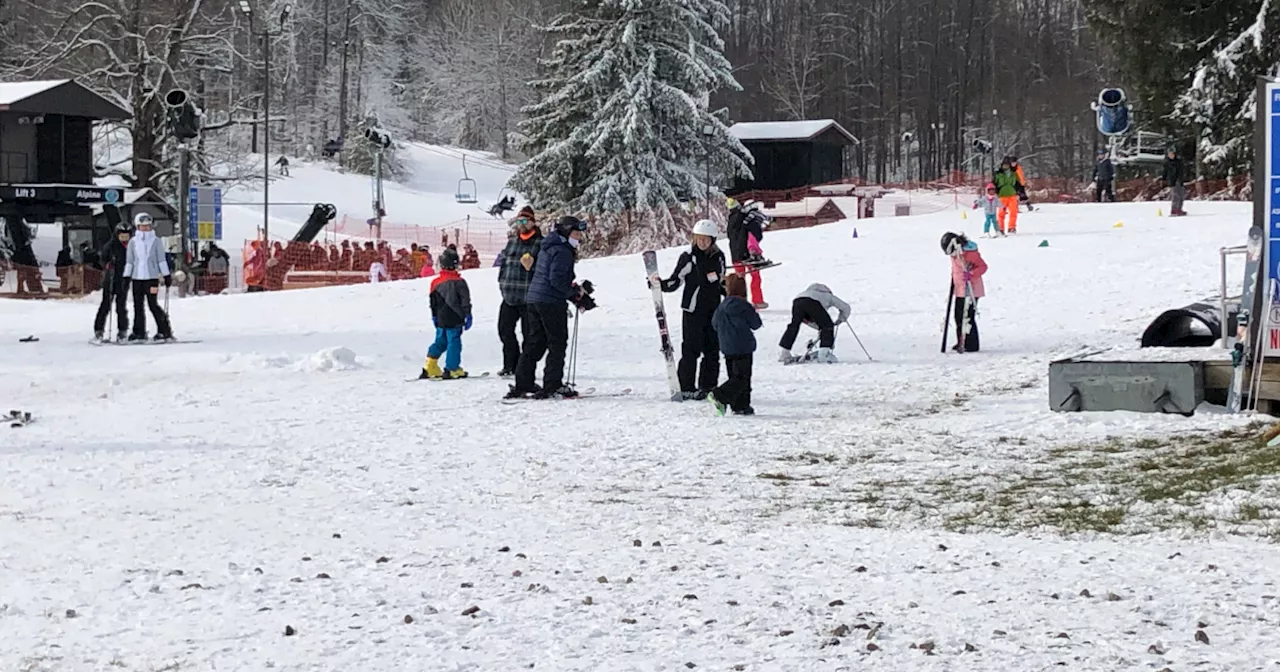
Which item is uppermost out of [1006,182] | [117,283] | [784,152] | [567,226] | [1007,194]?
[784,152]

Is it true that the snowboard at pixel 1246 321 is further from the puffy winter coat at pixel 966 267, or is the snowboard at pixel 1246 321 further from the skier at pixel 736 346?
the puffy winter coat at pixel 966 267

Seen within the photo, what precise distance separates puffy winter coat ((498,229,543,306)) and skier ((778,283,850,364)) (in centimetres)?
350

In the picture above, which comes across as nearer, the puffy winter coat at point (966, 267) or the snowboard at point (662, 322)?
the snowboard at point (662, 322)

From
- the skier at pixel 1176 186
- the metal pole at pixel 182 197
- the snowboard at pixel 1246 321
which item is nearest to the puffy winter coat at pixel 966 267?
the snowboard at pixel 1246 321

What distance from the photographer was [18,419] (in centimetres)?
1231

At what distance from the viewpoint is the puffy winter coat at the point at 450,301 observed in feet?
48.7

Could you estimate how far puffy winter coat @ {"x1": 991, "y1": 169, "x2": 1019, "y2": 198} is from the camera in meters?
27.6

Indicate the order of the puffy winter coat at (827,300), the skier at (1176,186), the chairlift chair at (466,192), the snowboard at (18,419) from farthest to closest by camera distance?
the chairlift chair at (466,192), the skier at (1176,186), the puffy winter coat at (827,300), the snowboard at (18,419)

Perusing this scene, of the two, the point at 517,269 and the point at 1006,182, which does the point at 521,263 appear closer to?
the point at 517,269

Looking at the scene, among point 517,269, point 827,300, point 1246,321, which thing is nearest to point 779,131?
point 827,300

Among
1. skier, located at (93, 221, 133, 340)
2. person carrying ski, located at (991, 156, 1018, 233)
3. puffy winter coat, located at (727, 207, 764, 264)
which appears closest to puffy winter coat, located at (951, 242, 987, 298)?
puffy winter coat, located at (727, 207, 764, 264)

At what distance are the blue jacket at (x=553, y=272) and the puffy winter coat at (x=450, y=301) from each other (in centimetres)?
188

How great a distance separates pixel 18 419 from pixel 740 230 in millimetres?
10859

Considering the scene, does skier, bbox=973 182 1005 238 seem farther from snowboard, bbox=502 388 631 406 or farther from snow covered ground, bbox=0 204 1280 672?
snowboard, bbox=502 388 631 406
